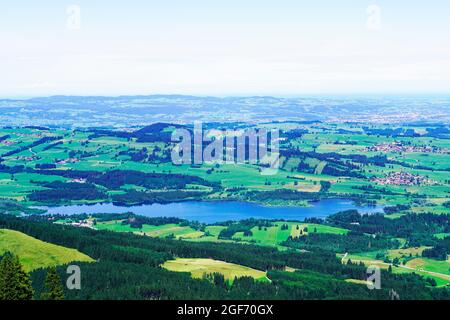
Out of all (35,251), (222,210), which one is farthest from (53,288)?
(222,210)

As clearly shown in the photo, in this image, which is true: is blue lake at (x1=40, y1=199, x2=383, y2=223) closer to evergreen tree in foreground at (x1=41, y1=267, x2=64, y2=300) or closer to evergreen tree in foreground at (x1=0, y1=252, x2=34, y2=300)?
evergreen tree in foreground at (x1=41, y1=267, x2=64, y2=300)

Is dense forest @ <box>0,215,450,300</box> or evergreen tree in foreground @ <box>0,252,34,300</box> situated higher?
evergreen tree in foreground @ <box>0,252,34,300</box>

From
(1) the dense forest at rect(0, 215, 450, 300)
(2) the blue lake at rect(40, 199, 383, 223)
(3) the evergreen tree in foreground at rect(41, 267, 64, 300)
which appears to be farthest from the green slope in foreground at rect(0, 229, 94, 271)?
(2) the blue lake at rect(40, 199, 383, 223)
